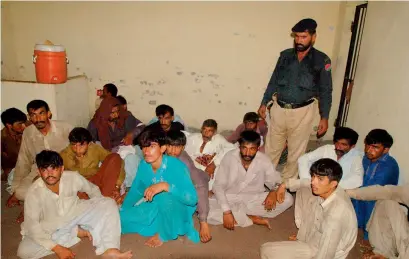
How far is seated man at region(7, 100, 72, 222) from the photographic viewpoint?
11.0 feet

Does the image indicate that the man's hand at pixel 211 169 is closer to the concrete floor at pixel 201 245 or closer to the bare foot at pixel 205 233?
the concrete floor at pixel 201 245

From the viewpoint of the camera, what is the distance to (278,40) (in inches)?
210

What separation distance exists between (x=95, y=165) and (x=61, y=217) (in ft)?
2.62

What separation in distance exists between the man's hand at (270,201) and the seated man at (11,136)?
304 cm

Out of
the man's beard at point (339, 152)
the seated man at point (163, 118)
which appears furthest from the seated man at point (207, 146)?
the man's beard at point (339, 152)

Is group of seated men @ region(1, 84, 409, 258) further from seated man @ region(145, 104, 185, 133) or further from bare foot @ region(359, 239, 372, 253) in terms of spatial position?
seated man @ region(145, 104, 185, 133)

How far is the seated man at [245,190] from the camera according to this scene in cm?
310

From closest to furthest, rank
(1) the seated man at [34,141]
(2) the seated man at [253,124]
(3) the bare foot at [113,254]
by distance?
(3) the bare foot at [113,254] < (1) the seated man at [34,141] < (2) the seated man at [253,124]

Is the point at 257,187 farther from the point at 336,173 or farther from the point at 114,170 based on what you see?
the point at 114,170

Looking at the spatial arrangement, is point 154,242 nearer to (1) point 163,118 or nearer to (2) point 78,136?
(2) point 78,136

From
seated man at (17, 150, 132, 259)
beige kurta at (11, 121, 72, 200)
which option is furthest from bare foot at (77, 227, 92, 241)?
beige kurta at (11, 121, 72, 200)

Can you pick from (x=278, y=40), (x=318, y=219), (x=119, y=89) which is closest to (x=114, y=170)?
(x=318, y=219)

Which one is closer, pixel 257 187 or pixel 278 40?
pixel 257 187

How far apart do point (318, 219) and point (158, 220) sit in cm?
138
